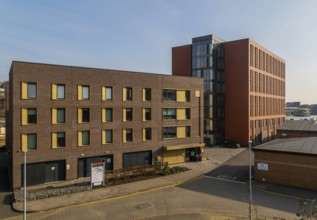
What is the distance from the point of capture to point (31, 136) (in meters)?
26.0

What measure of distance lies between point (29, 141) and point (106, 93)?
1012 centimetres

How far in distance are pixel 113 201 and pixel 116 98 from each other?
1372 centimetres

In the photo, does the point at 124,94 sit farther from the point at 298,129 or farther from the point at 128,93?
the point at 298,129

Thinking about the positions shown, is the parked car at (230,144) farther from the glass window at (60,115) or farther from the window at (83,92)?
the glass window at (60,115)

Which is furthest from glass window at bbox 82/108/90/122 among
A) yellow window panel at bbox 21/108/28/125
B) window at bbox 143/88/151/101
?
window at bbox 143/88/151/101

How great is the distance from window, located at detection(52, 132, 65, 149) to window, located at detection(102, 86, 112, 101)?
21.4 ft

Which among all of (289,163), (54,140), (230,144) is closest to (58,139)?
(54,140)

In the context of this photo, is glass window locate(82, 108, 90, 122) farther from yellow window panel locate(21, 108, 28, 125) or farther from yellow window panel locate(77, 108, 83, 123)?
yellow window panel locate(21, 108, 28, 125)

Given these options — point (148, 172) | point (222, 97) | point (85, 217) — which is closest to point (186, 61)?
point (222, 97)

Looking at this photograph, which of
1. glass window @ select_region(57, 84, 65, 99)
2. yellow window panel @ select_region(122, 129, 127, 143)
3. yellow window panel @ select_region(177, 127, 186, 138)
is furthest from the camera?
yellow window panel @ select_region(177, 127, 186, 138)

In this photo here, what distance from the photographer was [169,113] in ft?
121

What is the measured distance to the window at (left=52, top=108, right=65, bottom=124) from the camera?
27281 mm

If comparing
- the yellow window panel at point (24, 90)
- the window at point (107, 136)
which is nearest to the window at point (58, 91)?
the yellow window panel at point (24, 90)

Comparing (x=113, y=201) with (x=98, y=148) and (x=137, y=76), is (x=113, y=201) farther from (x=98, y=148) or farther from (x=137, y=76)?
(x=137, y=76)
